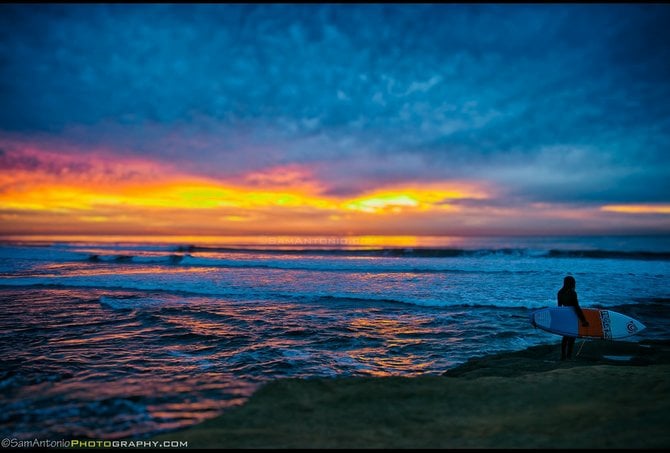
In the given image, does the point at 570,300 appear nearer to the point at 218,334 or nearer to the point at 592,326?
the point at 592,326

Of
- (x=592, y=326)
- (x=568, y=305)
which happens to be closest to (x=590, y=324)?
(x=592, y=326)

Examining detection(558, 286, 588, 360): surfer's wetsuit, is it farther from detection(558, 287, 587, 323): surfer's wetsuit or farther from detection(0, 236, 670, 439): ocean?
detection(0, 236, 670, 439): ocean

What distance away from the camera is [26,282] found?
19.0 m

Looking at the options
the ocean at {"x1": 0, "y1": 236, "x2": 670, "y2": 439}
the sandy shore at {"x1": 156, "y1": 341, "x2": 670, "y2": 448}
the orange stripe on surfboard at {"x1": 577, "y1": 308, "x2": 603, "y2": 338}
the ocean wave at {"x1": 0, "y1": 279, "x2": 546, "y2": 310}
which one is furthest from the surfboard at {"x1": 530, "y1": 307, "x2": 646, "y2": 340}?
the ocean wave at {"x1": 0, "y1": 279, "x2": 546, "y2": 310}

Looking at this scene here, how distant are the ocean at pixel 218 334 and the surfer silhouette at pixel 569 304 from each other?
0.87 m

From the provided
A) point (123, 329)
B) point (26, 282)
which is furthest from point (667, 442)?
point (26, 282)

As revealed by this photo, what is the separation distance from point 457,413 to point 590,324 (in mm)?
5781

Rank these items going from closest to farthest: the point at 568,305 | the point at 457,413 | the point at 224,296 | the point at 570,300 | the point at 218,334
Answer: the point at 457,413 → the point at 570,300 → the point at 568,305 → the point at 218,334 → the point at 224,296

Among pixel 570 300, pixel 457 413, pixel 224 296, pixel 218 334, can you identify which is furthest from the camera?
pixel 224 296

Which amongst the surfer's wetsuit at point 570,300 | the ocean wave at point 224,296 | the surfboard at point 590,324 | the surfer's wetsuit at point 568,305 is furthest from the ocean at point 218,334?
the surfer's wetsuit at point 570,300

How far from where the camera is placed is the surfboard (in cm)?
814

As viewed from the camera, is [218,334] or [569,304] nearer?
[569,304]

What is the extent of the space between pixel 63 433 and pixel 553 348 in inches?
364

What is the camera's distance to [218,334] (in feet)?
→ 30.3
